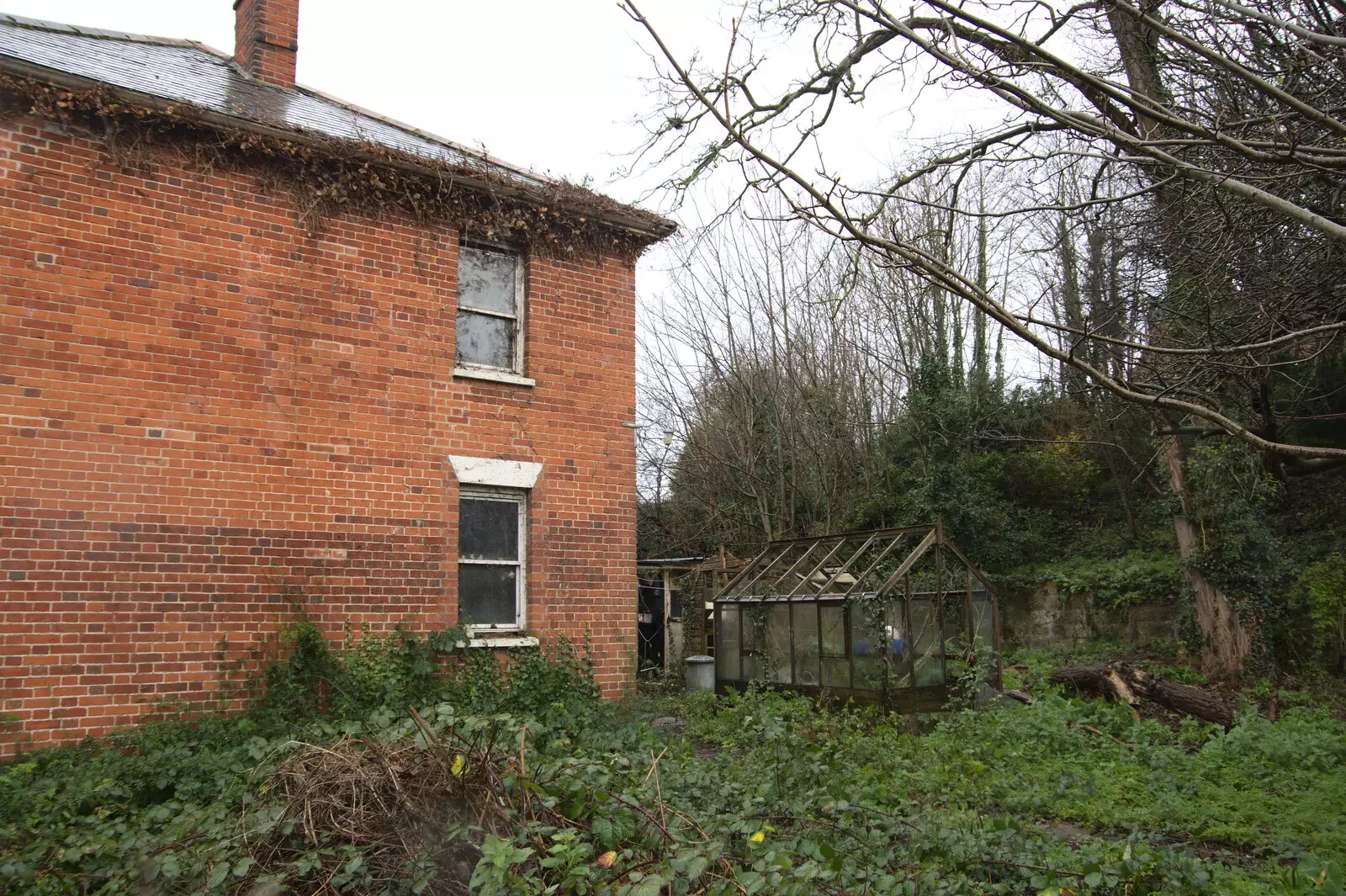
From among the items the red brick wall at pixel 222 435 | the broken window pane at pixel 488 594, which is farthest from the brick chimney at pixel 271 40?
the broken window pane at pixel 488 594

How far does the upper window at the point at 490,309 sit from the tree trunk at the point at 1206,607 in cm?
982

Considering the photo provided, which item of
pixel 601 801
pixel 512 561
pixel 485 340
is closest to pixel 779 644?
pixel 512 561

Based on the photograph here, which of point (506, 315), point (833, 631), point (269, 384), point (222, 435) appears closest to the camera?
point (222, 435)

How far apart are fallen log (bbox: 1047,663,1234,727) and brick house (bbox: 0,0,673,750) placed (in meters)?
6.20

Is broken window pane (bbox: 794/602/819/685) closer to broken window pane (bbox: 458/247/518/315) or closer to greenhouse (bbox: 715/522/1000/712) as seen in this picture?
greenhouse (bbox: 715/522/1000/712)

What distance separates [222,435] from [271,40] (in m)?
6.07

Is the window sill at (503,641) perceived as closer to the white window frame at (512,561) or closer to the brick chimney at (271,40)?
the white window frame at (512,561)

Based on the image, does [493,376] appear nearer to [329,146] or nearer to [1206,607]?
[329,146]

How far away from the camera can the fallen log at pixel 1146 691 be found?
36.8ft

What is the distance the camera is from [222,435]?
28.6 feet

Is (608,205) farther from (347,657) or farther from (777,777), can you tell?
(777,777)

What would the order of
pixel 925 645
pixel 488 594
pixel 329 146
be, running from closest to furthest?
pixel 329 146 → pixel 488 594 → pixel 925 645

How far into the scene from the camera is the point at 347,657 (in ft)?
29.1

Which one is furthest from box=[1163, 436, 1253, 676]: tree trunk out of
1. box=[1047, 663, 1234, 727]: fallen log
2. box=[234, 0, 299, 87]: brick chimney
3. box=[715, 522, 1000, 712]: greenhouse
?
box=[234, 0, 299, 87]: brick chimney
